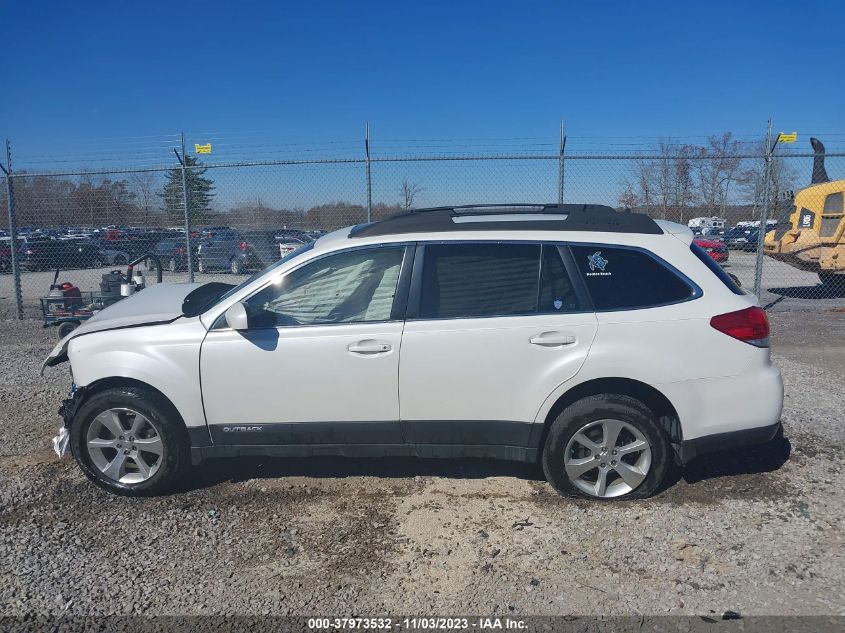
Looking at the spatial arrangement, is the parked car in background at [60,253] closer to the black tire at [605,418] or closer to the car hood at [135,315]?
the car hood at [135,315]

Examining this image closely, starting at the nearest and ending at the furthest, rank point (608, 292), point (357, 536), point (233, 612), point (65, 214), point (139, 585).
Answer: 1. point (233, 612)
2. point (139, 585)
3. point (357, 536)
4. point (608, 292)
5. point (65, 214)

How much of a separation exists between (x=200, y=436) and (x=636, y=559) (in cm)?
262

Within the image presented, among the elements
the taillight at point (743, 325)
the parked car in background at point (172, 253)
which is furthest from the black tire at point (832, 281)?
the parked car in background at point (172, 253)

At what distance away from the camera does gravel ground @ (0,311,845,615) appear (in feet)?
10.6

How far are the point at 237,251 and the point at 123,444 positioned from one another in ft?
26.9

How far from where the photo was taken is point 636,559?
11.6 ft

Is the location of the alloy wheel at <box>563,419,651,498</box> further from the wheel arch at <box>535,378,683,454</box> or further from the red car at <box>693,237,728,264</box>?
the red car at <box>693,237,728,264</box>

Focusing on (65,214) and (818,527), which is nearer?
(818,527)

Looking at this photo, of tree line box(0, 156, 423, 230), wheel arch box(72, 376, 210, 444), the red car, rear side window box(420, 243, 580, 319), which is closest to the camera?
rear side window box(420, 243, 580, 319)

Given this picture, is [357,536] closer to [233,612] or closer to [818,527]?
[233,612]

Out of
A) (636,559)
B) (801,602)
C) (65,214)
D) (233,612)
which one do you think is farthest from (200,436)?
(65,214)

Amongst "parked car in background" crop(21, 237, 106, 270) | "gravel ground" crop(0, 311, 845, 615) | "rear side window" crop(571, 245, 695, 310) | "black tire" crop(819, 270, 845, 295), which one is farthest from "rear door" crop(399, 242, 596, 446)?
"black tire" crop(819, 270, 845, 295)

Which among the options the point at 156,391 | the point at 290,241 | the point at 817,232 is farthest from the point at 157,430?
the point at 817,232

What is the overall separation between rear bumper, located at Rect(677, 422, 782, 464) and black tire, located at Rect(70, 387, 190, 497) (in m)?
3.04
